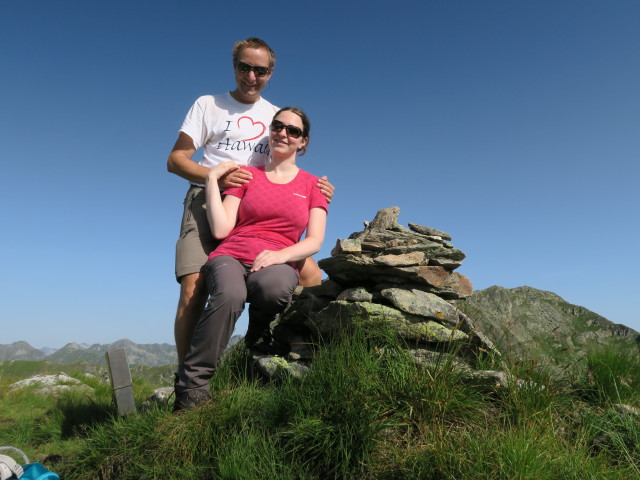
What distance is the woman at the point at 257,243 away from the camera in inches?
193

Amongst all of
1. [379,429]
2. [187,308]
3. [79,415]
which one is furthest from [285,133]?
[79,415]

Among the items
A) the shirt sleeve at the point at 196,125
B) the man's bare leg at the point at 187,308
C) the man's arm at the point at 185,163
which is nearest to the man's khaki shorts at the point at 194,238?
the man's bare leg at the point at 187,308

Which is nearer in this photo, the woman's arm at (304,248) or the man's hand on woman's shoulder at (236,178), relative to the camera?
the woman's arm at (304,248)

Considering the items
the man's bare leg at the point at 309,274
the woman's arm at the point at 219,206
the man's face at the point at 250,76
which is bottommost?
the man's bare leg at the point at 309,274

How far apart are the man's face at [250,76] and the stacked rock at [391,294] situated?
243 centimetres

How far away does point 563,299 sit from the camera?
306 inches

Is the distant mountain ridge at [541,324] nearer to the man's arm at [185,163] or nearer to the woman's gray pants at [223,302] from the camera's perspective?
the woman's gray pants at [223,302]

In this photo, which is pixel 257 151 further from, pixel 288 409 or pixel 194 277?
pixel 288 409

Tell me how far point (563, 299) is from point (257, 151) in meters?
5.48

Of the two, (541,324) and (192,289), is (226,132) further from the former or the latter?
(541,324)

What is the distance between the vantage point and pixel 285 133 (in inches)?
228

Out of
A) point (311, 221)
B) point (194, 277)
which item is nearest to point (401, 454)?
point (311, 221)

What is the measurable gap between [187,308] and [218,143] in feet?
7.45

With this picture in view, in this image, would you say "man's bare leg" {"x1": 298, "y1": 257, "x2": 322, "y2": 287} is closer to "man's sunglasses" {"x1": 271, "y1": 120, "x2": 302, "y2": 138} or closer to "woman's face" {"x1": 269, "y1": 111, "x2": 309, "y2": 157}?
"woman's face" {"x1": 269, "y1": 111, "x2": 309, "y2": 157}
